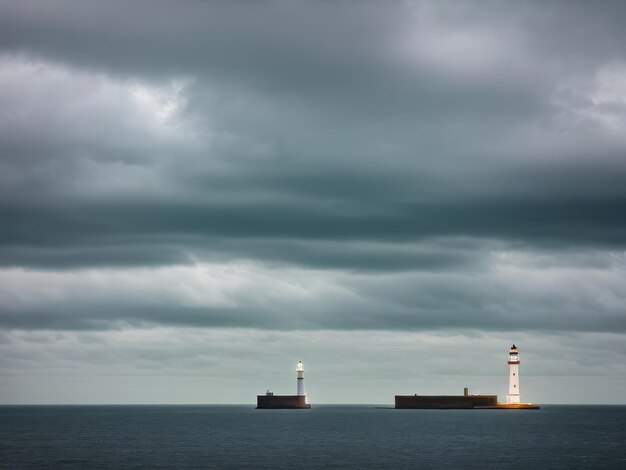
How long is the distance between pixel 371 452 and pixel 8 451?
43793 millimetres

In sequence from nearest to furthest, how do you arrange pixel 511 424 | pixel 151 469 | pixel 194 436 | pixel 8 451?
1. pixel 151 469
2. pixel 8 451
3. pixel 194 436
4. pixel 511 424

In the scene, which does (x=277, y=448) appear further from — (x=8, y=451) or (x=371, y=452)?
(x=8, y=451)

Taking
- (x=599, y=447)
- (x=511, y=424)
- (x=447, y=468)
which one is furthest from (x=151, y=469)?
(x=511, y=424)

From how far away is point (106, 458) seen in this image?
10106cm

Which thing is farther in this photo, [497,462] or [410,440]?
[410,440]

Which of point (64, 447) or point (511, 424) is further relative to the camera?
point (511, 424)

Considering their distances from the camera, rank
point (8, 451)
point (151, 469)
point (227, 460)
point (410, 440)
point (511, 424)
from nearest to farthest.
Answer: point (151, 469)
point (227, 460)
point (8, 451)
point (410, 440)
point (511, 424)

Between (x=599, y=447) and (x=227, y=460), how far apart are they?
2179 inches

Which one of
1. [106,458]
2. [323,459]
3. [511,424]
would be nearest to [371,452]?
[323,459]

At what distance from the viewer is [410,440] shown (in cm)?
13712

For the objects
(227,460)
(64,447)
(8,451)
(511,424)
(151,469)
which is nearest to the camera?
(151,469)

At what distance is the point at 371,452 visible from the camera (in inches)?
4424

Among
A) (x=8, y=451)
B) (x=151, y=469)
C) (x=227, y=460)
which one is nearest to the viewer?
(x=151, y=469)

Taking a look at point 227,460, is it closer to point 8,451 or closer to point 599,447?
point 8,451
